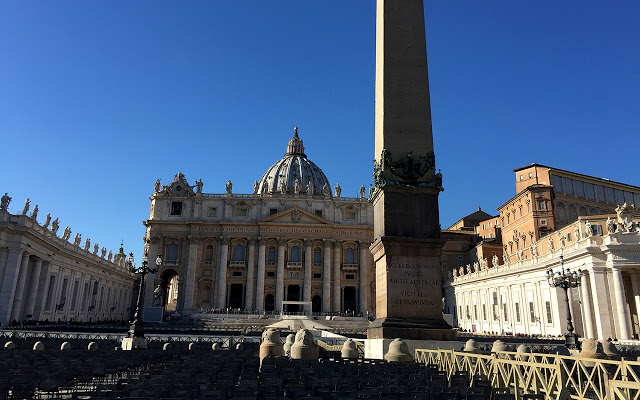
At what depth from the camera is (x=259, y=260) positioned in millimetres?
71750

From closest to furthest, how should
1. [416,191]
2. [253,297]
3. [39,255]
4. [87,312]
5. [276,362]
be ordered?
[276,362] < [416,191] < [39,255] < [87,312] < [253,297]

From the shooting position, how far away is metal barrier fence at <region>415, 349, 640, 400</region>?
5938 millimetres

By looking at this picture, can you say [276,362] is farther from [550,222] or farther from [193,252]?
[193,252]

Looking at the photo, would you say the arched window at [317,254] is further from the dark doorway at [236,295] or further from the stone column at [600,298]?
the stone column at [600,298]

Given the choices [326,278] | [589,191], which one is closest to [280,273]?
[326,278]

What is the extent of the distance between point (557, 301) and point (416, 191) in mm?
27520

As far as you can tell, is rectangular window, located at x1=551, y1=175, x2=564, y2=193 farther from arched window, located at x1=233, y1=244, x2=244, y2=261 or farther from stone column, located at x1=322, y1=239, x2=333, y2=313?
arched window, located at x1=233, y1=244, x2=244, y2=261

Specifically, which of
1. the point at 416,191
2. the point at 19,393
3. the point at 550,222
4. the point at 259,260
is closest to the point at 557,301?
the point at 550,222

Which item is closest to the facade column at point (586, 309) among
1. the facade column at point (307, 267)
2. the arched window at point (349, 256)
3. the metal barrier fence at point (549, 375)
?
the metal barrier fence at point (549, 375)

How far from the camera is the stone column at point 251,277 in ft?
231

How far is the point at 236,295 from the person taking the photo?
244 feet

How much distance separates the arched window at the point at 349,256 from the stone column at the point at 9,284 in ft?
157

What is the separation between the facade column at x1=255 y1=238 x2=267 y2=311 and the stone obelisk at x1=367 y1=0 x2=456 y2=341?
195ft

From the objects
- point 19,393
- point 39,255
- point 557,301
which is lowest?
point 19,393
